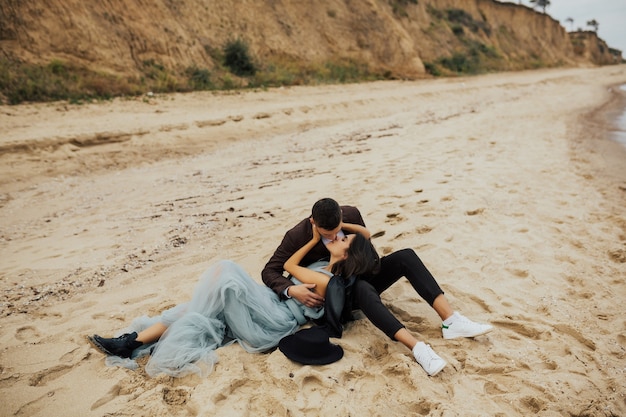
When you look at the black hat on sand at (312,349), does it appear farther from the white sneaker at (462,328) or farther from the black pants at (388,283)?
the white sneaker at (462,328)

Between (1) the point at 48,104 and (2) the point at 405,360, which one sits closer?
(2) the point at 405,360

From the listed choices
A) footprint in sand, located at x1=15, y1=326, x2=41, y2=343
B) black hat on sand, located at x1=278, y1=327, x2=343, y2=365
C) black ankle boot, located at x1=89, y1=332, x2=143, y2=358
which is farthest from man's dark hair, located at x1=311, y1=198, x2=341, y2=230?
footprint in sand, located at x1=15, y1=326, x2=41, y2=343

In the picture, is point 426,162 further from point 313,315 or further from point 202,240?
point 313,315

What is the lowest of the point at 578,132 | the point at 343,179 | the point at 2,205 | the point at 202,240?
the point at 2,205

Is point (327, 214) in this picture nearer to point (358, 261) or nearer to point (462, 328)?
point (358, 261)

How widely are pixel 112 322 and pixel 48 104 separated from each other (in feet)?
30.2

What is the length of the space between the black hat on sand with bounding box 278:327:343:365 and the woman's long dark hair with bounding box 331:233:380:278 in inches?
18.4

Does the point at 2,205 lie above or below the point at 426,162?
below

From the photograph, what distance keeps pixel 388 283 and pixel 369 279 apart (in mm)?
155

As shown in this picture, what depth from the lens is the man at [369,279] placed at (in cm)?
289

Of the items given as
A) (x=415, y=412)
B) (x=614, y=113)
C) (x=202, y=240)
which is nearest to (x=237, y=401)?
(x=415, y=412)

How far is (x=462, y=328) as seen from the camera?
2920 mm

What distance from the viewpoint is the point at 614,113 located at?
15.0 m

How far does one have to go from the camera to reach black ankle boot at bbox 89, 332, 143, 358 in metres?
2.83
